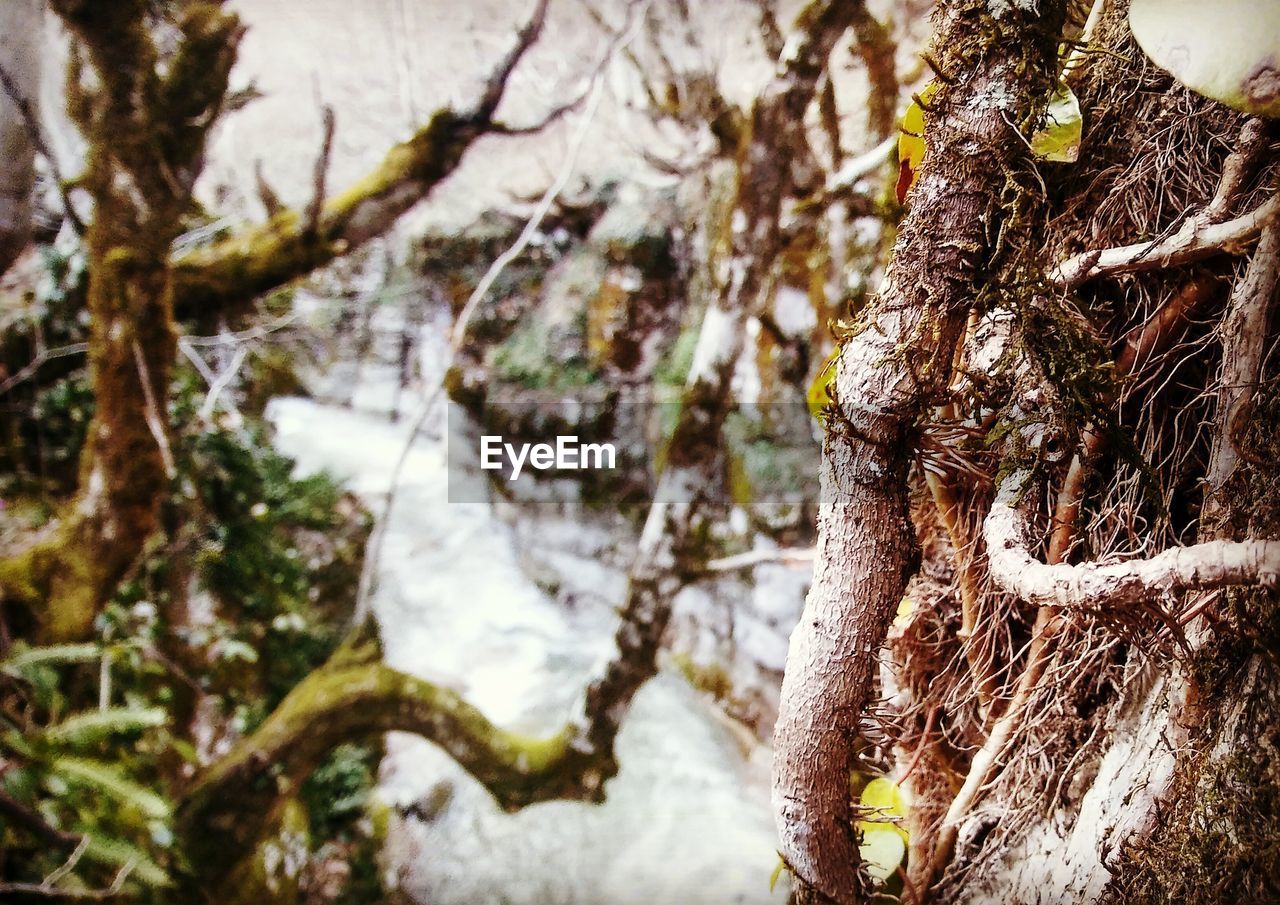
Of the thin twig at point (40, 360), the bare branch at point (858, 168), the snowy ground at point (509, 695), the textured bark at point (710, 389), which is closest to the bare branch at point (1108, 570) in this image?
the textured bark at point (710, 389)

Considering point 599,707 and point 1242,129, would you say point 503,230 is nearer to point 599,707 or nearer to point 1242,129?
point 599,707

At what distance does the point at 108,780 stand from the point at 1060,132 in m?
2.09

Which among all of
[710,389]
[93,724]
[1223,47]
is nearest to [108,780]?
[93,724]

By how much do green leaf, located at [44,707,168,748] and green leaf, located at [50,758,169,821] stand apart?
0.05 meters

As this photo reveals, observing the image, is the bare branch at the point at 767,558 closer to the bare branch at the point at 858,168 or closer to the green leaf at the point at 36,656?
the bare branch at the point at 858,168

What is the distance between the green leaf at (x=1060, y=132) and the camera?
687 millimetres

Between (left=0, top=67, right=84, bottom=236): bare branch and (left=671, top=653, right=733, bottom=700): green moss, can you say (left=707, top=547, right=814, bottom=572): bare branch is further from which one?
(left=0, top=67, right=84, bottom=236): bare branch

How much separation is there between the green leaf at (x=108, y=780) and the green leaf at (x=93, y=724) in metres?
0.05

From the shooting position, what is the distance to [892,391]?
0.68 m

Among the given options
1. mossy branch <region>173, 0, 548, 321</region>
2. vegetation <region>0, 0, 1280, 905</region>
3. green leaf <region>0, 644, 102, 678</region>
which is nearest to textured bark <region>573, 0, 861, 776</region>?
vegetation <region>0, 0, 1280, 905</region>

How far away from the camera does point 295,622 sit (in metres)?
1.93

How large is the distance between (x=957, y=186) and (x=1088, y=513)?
0.38m

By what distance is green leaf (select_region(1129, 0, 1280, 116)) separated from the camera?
23.5 inches

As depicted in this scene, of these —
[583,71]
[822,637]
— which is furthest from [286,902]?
[583,71]
